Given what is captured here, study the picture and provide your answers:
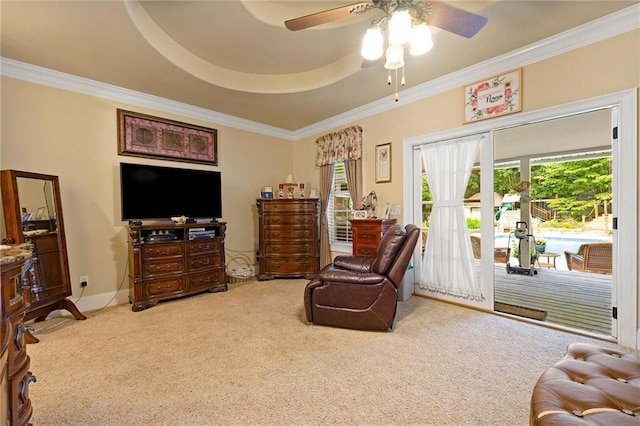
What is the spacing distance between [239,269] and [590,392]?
175 inches

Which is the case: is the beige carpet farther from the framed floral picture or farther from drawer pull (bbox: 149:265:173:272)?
the framed floral picture

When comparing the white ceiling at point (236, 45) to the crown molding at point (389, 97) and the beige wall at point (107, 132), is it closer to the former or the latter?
the crown molding at point (389, 97)

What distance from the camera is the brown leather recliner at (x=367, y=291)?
106 inches

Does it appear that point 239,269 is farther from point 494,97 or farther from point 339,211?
point 494,97

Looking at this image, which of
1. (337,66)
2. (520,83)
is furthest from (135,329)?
(520,83)

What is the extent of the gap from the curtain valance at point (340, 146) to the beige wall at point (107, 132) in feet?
0.56

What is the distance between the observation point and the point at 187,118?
436cm

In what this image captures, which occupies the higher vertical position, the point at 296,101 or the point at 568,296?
the point at 296,101

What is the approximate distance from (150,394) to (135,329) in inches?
50.4

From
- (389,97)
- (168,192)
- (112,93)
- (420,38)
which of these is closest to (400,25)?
(420,38)

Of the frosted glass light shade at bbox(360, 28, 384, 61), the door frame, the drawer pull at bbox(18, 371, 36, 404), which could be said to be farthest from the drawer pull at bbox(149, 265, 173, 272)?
the door frame

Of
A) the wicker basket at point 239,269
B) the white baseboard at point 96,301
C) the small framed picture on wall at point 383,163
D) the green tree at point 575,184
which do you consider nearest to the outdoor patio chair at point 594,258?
the green tree at point 575,184

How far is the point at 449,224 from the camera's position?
3.63 meters

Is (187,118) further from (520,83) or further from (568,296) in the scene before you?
(568,296)
